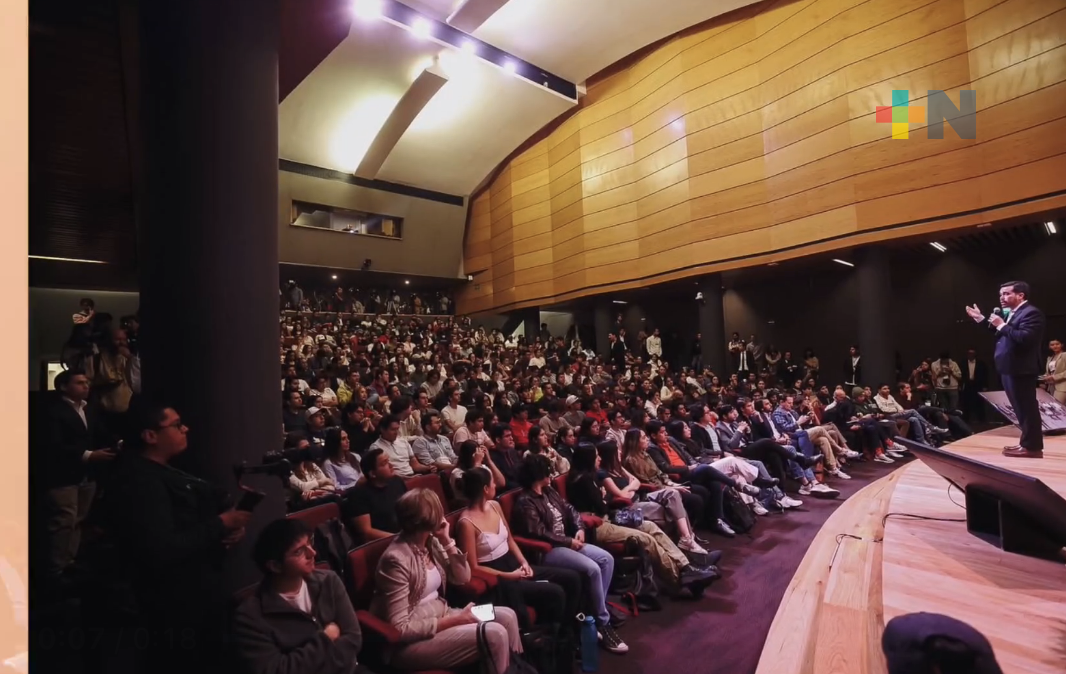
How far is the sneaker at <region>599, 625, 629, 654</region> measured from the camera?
2.47m

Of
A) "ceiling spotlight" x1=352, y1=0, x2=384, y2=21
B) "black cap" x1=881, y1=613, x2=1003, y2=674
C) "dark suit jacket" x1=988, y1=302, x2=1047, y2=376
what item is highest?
"ceiling spotlight" x1=352, y1=0, x2=384, y2=21

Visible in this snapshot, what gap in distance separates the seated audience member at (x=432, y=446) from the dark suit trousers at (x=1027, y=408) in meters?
3.51

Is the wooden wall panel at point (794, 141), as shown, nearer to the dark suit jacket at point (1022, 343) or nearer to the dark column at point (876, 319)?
the dark column at point (876, 319)

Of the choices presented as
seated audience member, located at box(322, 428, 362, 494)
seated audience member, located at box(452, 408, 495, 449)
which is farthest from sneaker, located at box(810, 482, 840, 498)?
seated audience member, located at box(322, 428, 362, 494)

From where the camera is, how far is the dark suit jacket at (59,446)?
8.00ft

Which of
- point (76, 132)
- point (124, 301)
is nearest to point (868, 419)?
point (76, 132)

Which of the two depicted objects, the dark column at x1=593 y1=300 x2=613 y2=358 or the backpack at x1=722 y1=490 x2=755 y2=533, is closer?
the backpack at x1=722 y1=490 x2=755 y2=533

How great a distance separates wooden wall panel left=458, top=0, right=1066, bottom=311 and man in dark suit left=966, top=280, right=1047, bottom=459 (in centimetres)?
494

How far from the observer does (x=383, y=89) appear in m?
10.9

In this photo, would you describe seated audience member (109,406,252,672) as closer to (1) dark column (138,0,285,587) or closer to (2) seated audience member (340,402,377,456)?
(1) dark column (138,0,285,587)

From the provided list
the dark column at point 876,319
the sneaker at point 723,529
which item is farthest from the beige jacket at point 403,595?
the dark column at point 876,319

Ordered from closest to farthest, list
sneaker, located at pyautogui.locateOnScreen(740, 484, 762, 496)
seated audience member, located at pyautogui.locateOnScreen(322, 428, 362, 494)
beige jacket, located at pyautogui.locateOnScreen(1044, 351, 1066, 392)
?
seated audience member, located at pyautogui.locateOnScreen(322, 428, 362, 494) → sneaker, located at pyautogui.locateOnScreen(740, 484, 762, 496) → beige jacket, located at pyautogui.locateOnScreen(1044, 351, 1066, 392)

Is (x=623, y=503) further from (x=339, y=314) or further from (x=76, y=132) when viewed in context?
(x=339, y=314)

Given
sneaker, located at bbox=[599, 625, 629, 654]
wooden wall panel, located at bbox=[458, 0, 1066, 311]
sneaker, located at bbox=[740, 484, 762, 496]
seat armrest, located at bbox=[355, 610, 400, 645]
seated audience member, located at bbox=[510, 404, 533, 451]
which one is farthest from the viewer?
wooden wall panel, located at bbox=[458, 0, 1066, 311]
